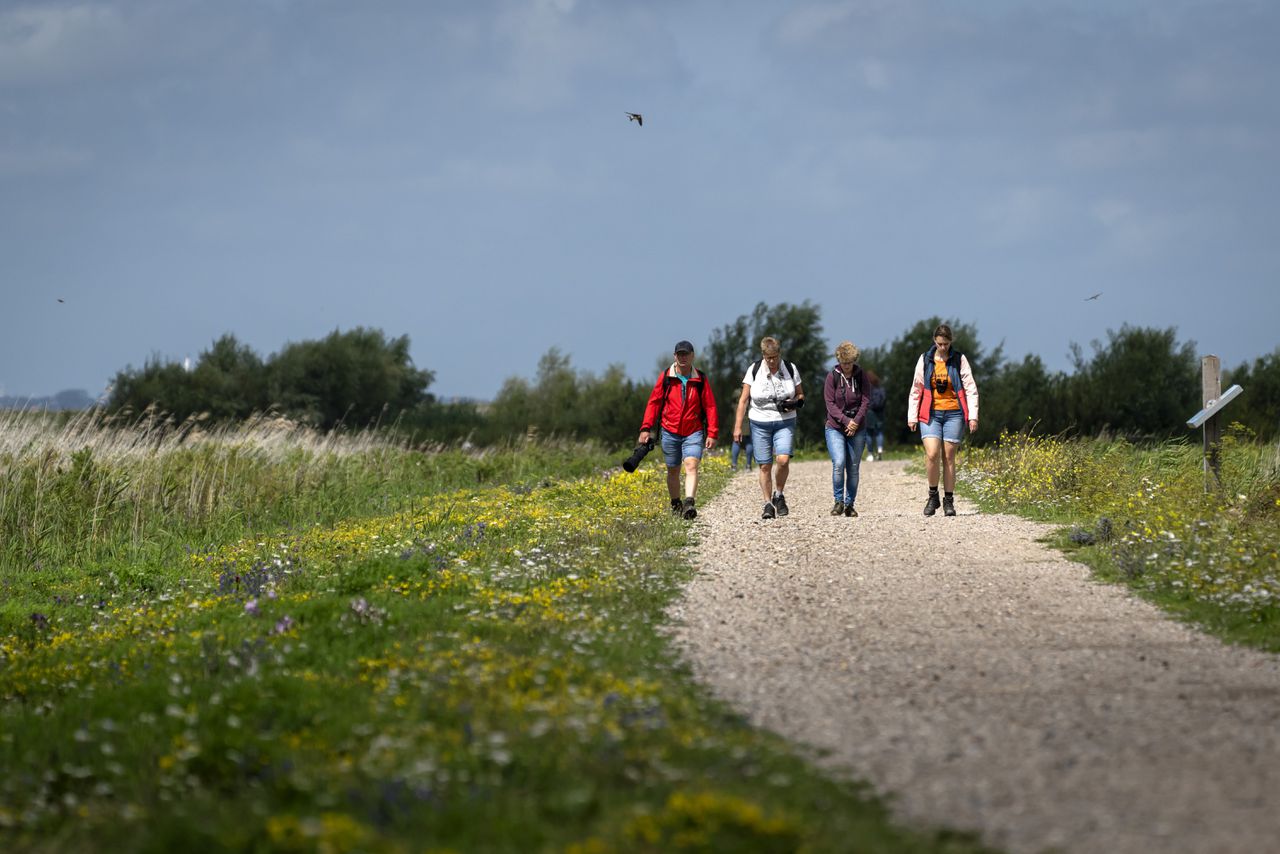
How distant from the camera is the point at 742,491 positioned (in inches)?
742

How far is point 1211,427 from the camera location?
14.1 metres

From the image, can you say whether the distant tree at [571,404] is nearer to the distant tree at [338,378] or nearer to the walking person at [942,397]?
the distant tree at [338,378]

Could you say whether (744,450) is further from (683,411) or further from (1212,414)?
(1212,414)

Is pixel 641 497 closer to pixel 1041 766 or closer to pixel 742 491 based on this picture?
pixel 742 491

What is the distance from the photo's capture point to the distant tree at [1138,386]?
36344 mm

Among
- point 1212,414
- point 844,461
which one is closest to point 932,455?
point 844,461

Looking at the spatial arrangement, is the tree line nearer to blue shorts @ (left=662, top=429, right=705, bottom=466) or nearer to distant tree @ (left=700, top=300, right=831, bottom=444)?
distant tree @ (left=700, top=300, right=831, bottom=444)

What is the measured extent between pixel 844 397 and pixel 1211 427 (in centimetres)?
450

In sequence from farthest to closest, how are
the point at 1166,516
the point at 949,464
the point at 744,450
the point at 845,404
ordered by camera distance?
the point at 744,450 < the point at 949,464 < the point at 845,404 < the point at 1166,516

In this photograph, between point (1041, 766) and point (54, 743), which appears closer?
point (1041, 766)

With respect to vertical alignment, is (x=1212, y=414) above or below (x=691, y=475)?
above

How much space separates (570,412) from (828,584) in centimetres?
3546

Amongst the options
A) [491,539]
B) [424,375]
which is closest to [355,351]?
[424,375]

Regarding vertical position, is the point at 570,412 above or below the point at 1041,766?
above
